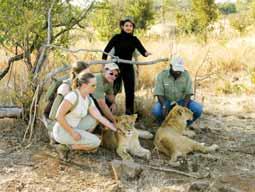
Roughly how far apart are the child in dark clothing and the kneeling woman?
1.45 meters

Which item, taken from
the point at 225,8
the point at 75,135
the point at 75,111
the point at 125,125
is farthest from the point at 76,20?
the point at 225,8

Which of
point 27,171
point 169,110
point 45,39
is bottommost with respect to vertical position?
point 27,171

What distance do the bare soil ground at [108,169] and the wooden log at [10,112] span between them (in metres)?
0.18

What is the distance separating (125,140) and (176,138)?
1.91 feet

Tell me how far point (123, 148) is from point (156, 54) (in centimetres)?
621

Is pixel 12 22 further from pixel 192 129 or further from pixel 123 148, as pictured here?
pixel 192 129

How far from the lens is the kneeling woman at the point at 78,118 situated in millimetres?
4699

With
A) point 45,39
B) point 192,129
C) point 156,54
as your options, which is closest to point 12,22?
point 45,39

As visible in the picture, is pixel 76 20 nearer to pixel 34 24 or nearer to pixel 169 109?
pixel 34 24

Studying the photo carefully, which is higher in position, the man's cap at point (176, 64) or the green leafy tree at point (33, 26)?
the green leafy tree at point (33, 26)

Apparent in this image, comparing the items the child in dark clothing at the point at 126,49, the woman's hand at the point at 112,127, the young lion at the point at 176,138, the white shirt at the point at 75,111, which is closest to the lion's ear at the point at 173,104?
the young lion at the point at 176,138

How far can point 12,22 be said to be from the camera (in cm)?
603

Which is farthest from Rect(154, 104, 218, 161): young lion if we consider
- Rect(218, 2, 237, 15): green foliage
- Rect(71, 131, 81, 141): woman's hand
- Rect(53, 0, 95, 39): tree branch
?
Rect(218, 2, 237, 15): green foliage

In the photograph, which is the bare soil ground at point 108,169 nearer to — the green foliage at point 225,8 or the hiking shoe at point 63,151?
the hiking shoe at point 63,151
